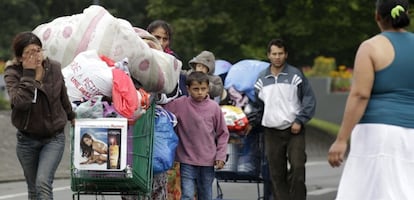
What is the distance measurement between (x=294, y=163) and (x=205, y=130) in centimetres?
170

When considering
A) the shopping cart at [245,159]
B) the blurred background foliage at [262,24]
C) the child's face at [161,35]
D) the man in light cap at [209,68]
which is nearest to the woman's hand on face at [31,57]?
the child's face at [161,35]

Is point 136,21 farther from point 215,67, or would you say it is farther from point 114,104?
point 114,104

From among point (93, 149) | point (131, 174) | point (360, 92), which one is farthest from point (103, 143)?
point (360, 92)

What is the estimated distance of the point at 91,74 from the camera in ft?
28.5

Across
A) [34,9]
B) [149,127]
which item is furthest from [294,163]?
[34,9]

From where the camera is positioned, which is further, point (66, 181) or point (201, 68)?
point (66, 181)

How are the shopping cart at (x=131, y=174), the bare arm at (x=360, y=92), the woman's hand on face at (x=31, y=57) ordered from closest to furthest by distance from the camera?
1. the bare arm at (x=360, y=92)
2. the shopping cart at (x=131, y=174)
3. the woman's hand on face at (x=31, y=57)

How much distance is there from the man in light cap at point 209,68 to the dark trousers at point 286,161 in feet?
2.64

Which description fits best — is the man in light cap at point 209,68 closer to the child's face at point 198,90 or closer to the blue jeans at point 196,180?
the child's face at point 198,90

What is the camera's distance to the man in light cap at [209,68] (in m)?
10.9

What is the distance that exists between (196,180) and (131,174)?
192 centimetres

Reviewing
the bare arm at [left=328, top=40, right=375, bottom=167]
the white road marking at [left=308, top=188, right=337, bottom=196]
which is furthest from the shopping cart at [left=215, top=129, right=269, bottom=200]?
the bare arm at [left=328, top=40, right=375, bottom=167]

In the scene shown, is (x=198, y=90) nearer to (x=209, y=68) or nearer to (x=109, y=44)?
(x=209, y=68)

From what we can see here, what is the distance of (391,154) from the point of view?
6.93 meters
